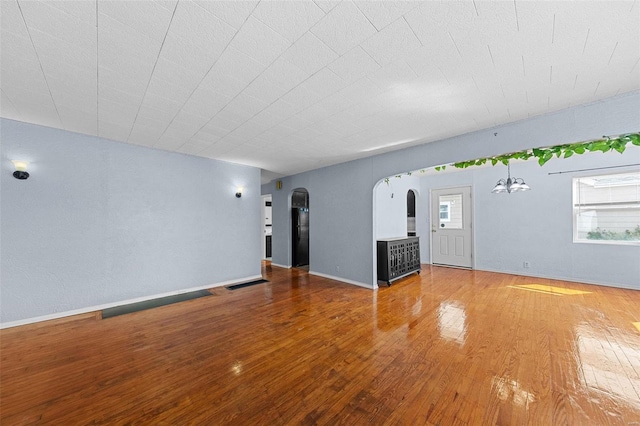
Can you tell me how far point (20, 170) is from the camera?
302 centimetres

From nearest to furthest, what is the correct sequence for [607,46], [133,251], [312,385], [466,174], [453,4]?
[453,4], [607,46], [312,385], [133,251], [466,174]

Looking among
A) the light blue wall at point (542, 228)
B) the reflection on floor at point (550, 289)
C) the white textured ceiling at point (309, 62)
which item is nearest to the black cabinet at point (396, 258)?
the reflection on floor at point (550, 289)

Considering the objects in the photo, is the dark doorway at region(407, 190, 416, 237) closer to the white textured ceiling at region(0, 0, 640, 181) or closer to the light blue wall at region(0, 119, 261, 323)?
the white textured ceiling at region(0, 0, 640, 181)

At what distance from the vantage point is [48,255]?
319 centimetres

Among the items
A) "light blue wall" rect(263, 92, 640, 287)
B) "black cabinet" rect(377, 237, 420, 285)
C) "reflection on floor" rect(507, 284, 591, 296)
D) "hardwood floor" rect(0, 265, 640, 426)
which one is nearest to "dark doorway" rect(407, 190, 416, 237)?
"black cabinet" rect(377, 237, 420, 285)

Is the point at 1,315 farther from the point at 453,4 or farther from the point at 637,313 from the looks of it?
the point at 637,313

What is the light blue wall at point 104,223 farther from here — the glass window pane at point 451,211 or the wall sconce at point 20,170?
the glass window pane at point 451,211

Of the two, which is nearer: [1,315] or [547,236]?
[1,315]

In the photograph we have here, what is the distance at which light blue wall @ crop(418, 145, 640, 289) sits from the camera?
4.56 meters

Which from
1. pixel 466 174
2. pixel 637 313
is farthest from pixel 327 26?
pixel 466 174

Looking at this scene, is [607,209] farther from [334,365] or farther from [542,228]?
[334,365]

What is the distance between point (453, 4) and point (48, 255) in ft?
16.8

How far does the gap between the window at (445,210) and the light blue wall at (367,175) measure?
2.55 metres

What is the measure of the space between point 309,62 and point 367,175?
313 cm
